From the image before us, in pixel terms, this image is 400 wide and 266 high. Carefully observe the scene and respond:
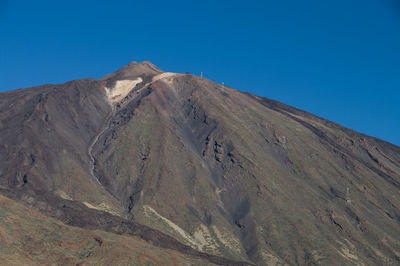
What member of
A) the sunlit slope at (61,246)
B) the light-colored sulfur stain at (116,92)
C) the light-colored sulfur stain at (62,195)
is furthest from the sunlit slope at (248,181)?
the sunlit slope at (61,246)

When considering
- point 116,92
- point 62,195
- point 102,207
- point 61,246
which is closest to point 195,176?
point 102,207

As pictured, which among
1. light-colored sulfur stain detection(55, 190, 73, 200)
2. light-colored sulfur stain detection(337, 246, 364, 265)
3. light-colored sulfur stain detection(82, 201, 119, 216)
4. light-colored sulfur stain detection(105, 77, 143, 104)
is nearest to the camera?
light-colored sulfur stain detection(82, 201, 119, 216)

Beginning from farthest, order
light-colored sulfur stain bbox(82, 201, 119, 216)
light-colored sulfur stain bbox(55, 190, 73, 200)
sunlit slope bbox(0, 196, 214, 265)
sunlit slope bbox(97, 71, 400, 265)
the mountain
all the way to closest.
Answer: sunlit slope bbox(97, 71, 400, 265) → light-colored sulfur stain bbox(55, 190, 73, 200) → light-colored sulfur stain bbox(82, 201, 119, 216) → the mountain → sunlit slope bbox(0, 196, 214, 265)

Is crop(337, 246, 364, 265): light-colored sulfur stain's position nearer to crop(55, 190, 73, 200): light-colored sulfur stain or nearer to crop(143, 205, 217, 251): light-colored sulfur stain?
crop(143, 205, 217, 251): light-colored sulfur stain

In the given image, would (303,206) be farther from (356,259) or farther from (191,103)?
(191,103)

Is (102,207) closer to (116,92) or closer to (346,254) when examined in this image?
(346,254)

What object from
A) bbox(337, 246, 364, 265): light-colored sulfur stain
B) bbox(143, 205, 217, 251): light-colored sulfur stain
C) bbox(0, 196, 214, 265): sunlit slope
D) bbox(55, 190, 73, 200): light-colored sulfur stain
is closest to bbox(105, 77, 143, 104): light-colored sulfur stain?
bbox(55, 190, 73, 200): light-colored sulfur stain

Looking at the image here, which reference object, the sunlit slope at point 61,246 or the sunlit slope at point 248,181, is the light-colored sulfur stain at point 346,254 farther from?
the sunlit slope at point 61,246

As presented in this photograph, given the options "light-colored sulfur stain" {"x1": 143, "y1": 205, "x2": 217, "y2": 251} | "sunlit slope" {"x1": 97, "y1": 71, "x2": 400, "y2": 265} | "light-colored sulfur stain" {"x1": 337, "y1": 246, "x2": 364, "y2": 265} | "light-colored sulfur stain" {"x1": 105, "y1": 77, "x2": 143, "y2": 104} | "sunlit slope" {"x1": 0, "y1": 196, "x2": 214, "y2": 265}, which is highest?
"light-colored sulfur stain" {"x1": 105, "y1": 77, "x2": 143, "y2": 104}
